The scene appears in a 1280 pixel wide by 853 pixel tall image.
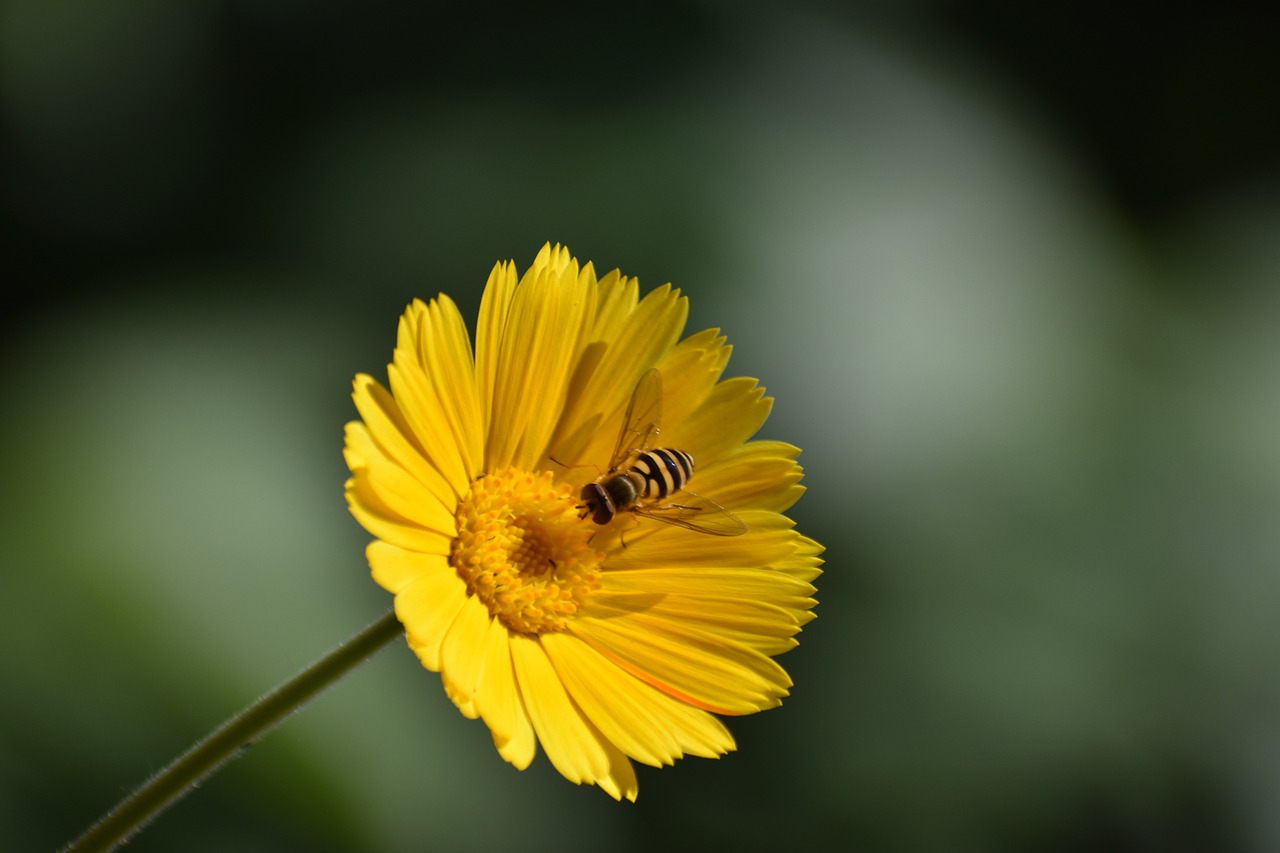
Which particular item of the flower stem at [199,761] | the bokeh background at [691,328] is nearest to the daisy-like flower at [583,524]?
the flower stem at [199,761]

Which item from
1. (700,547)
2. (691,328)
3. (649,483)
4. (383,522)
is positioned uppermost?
(691,328)

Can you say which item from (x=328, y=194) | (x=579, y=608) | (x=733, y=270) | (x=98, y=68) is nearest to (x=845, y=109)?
(x=733, y=270)

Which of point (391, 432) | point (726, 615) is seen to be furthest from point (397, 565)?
point (726, 615)

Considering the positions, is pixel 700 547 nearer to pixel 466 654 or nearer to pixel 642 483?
pixel 642 483

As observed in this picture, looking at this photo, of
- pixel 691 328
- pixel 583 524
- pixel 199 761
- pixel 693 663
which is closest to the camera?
pixel 199 761

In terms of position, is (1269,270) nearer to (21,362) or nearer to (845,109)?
(845,109)

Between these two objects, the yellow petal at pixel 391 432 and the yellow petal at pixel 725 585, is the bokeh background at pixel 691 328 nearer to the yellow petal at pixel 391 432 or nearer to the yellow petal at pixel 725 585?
the yellow petal at pixel 725 585
